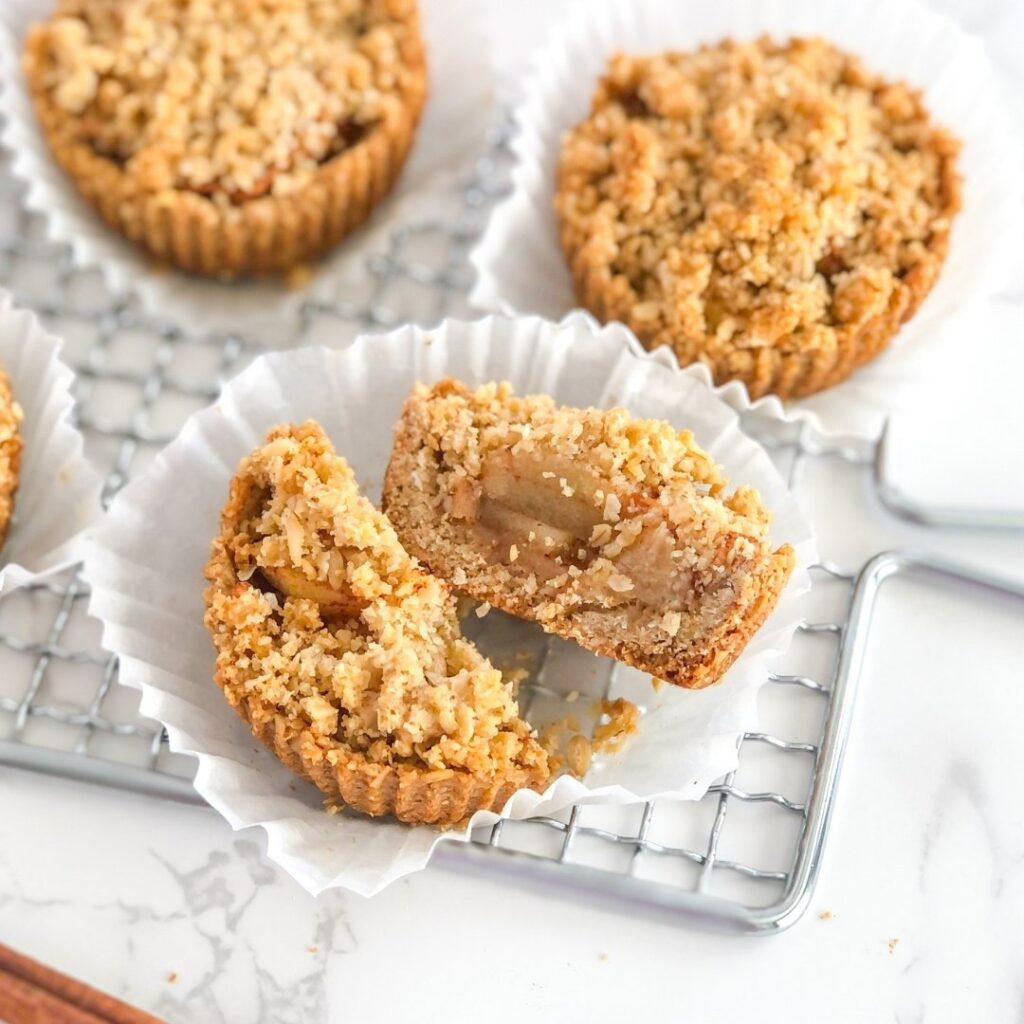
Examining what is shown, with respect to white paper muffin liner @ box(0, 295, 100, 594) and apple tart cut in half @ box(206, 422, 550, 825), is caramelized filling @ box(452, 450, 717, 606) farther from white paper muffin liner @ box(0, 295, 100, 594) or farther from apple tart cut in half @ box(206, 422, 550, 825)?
white paper muffin liner @ box(0, 295, 100, 594)

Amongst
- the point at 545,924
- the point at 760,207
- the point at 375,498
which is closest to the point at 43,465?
the point at 375,498

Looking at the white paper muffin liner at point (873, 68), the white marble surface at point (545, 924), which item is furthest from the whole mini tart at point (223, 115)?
the white marble surface at point (545, 924)

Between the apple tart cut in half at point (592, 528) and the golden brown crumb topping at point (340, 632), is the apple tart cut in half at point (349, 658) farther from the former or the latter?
the apple tart cut in half at point (592, 528)

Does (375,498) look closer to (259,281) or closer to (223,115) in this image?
(259,281)

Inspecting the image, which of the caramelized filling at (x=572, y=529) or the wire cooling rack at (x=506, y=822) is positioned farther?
the wire cooling rack at (x=506, y=822)

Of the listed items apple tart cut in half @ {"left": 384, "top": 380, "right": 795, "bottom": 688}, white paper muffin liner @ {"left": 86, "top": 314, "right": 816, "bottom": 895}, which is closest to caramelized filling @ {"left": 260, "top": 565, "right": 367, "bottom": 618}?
apple tart cut in half @ {"left": 384, "top": 380, "right": 795, "bottom": 688}

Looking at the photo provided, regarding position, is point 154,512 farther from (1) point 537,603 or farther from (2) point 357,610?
(1) point 537,603
